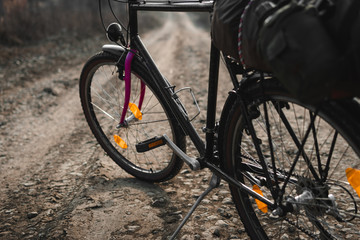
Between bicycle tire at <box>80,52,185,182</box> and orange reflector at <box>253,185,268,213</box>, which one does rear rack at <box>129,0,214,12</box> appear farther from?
orange reflector at <box>253,185,268,213</box>

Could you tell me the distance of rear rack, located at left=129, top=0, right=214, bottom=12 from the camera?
1.76 metres

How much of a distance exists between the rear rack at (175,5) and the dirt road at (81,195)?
4.56 ft

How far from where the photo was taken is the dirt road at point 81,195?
2193mm

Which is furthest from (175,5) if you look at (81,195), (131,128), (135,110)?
(81,195)

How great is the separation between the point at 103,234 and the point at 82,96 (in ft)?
4.01

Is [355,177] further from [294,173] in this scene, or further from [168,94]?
[168,94]

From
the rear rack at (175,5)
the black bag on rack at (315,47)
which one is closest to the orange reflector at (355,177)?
the black bag on rack at (315,47)

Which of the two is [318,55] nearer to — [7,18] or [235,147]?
[235,147]

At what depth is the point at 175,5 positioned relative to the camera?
74.9 inches

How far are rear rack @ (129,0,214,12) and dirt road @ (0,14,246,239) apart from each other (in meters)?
1.39

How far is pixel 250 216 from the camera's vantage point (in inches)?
73.5

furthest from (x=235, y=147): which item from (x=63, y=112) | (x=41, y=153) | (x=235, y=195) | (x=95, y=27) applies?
(x=95, y=27)

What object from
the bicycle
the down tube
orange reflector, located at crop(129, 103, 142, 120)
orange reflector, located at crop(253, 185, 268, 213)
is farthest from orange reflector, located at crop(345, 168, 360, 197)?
orange reflector, located at crop(129, 103, 142, 120)

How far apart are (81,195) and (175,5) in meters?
1.60
